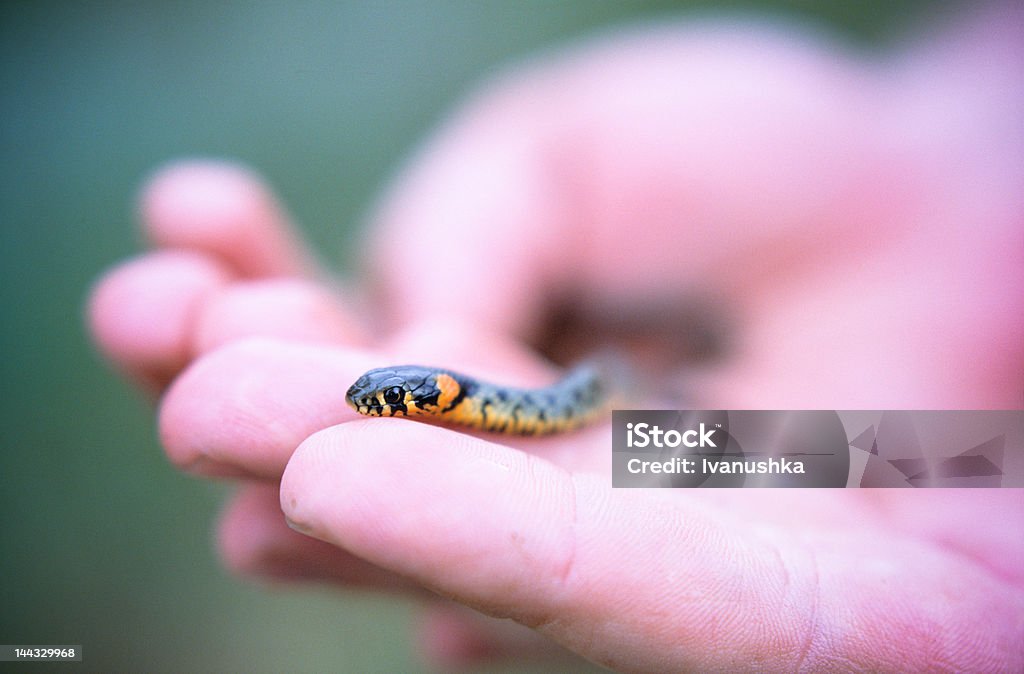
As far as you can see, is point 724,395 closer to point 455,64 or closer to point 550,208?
point 550,208

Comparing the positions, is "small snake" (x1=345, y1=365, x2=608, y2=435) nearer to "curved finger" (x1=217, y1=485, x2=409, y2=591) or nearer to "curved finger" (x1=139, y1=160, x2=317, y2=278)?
"curved finger" (x1=217, y1=485, x2=409, y2=591)

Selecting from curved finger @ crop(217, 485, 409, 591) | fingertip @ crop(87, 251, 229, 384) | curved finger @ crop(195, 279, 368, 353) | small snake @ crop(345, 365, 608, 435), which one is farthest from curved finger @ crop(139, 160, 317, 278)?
small snake @ crop(345, 365, 608, 435)

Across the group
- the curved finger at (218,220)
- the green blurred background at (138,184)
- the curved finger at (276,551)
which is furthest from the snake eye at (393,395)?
the curved finger at (218,220)

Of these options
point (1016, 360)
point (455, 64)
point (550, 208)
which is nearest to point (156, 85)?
point (455, 64)

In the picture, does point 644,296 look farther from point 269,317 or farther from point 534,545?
point 534,545

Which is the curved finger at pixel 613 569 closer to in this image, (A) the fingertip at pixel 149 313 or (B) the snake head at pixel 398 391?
(B) the snake head at pixel 398 391

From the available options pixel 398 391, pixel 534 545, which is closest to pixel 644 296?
pixel 398 391
